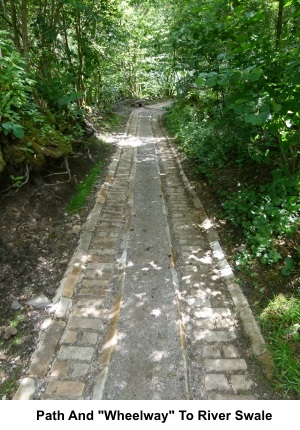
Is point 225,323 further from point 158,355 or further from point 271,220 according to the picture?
point 271,220

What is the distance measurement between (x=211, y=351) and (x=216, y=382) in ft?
1.14

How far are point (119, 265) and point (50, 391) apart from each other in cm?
196

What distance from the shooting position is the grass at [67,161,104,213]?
581cm

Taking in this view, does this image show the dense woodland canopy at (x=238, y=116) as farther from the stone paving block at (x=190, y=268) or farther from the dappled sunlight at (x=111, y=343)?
the dappled sunlight at (x=111, y=343)

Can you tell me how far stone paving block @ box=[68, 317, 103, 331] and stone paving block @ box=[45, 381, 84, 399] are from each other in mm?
661

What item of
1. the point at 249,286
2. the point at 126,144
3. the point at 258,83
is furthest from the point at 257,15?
the point at 126,144

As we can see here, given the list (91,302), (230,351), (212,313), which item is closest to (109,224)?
(91,302)

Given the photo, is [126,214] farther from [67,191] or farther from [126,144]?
[126,144]

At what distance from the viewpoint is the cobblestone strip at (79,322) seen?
9.10 ft

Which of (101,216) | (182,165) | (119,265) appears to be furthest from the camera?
(182,165)

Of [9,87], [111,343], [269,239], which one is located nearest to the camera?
[111,343]

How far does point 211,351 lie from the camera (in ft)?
10.3

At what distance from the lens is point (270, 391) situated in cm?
276

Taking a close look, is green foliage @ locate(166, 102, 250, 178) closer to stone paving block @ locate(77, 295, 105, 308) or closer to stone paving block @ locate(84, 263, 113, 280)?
stone paving block @ locate(84, 263, 113, 280)
